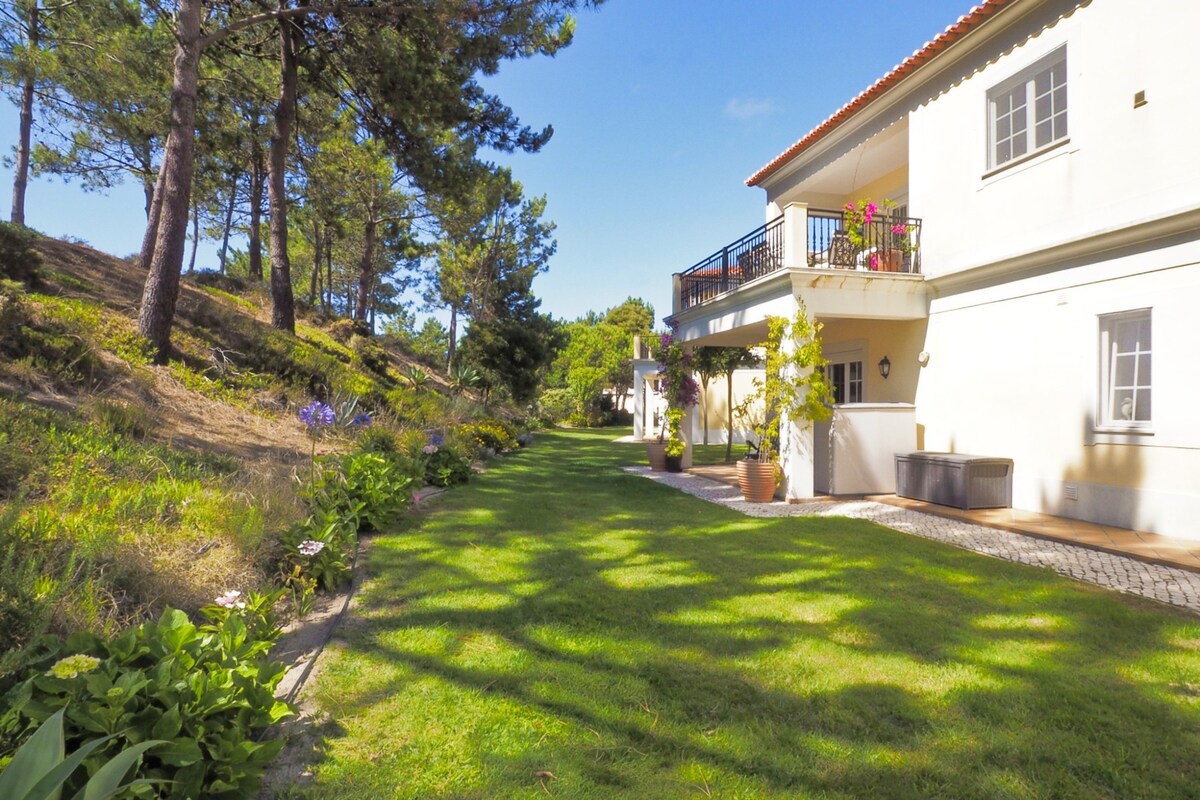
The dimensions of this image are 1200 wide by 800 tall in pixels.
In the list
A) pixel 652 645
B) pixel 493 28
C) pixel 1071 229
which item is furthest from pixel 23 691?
pixel 493 28

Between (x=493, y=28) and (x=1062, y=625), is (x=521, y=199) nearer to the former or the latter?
(x=493, y=28)

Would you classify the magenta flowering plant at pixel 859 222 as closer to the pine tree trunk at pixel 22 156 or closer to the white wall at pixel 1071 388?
the white wall at pixel 1071 388

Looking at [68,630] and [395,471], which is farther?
[395,471]

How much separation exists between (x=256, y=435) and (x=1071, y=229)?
10460 millimetres

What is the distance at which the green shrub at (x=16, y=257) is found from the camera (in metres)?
9.05

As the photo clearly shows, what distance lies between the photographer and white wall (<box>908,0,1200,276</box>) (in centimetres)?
568

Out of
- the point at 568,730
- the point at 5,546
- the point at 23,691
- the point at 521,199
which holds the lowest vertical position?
the point at 568,730

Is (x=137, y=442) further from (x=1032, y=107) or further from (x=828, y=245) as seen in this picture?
(x=1032, y=107)

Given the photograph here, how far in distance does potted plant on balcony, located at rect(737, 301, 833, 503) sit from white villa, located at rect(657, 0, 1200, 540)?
26 centimetres

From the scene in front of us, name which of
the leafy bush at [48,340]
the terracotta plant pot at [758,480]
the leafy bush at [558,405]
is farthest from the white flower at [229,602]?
the leafy bush at [558,405]

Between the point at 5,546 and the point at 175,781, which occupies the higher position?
the point at 5,546

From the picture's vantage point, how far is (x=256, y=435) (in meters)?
8.08

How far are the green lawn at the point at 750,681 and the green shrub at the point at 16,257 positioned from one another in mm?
9013

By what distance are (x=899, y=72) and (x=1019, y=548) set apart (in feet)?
23.4
